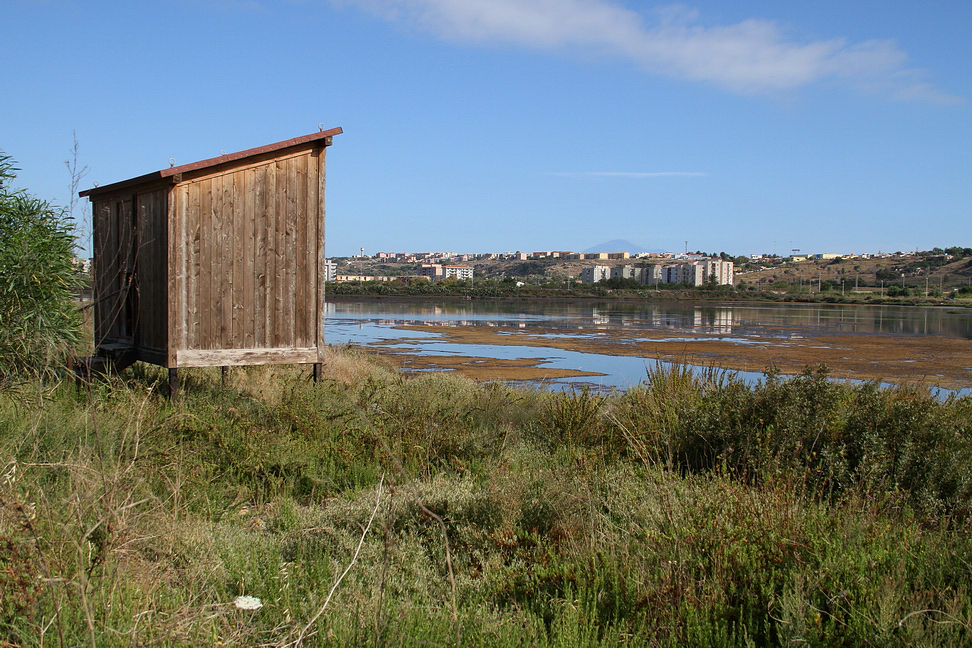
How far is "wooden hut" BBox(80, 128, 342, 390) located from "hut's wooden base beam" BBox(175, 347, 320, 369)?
14mm

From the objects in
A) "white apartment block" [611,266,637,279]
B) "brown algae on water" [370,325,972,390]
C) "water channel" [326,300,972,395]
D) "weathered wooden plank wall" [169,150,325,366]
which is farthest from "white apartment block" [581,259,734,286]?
"weathered wooden plank wall" [169,150,325,366]

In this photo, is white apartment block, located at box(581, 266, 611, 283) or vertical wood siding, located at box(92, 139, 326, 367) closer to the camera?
vertical wood siding, located at box(92, 139, 326, 367)

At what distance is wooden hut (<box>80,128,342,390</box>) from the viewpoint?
399 inches

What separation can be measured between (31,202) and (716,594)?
9154 millimetres

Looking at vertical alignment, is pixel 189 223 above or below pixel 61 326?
above

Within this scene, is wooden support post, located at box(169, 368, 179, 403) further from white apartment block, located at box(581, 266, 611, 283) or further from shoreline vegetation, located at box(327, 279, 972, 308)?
white apartment block, located at box(581, 266, 611, 283)

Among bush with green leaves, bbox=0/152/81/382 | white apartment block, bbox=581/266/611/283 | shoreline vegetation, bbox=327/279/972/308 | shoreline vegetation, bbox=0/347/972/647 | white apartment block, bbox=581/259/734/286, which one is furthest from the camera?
white apartment block, bbox=581/266/611/283

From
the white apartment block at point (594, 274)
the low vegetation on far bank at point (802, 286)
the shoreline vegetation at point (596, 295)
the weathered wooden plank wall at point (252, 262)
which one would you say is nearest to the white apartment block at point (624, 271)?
the white apartment block at point (594, 274)

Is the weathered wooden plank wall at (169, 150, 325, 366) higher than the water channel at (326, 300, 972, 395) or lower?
higher

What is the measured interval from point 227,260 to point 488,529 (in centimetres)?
676

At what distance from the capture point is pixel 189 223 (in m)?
10.2

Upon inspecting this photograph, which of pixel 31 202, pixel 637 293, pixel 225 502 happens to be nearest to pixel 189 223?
pixel 31 202

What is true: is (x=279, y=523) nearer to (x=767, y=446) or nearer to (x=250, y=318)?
(x=767, y=446)

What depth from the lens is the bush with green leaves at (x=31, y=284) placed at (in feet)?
28.0
